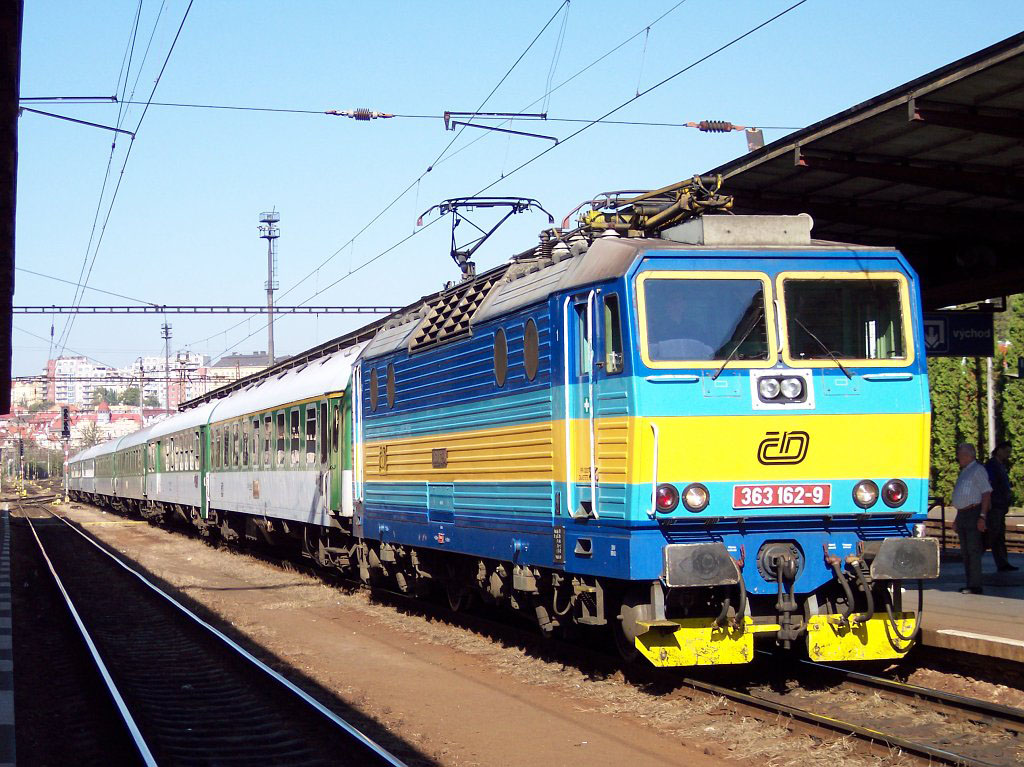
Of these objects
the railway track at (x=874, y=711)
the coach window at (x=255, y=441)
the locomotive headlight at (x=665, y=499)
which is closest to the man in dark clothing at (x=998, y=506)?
the railway track at (x=874, y=711)

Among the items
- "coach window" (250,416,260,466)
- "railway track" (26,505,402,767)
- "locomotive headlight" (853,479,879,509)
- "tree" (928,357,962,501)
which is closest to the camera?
"railway track" (26,505,402,767)

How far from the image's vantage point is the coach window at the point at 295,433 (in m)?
21.3

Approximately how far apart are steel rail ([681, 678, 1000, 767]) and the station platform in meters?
1.56

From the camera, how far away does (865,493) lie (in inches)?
368

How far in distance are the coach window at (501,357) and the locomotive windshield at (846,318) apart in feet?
9.38

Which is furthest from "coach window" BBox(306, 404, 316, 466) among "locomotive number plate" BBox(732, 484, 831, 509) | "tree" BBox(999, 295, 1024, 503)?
"tree" BBox(999, 295, 1024, 503)

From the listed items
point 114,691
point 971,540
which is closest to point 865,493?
point 971,540

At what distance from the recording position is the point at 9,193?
51.1ft

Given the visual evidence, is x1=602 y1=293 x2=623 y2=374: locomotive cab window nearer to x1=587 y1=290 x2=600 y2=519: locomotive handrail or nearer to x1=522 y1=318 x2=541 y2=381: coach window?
x1=587 y1=290 x2=600 y2=519: locomotive handrail

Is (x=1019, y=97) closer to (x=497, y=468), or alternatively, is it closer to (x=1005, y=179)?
(x=1005, y=179)

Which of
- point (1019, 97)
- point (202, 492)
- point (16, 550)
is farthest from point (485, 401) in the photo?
point (16, 550)

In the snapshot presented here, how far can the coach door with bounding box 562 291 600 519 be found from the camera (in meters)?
9.69

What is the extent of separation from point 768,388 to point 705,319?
69 cm

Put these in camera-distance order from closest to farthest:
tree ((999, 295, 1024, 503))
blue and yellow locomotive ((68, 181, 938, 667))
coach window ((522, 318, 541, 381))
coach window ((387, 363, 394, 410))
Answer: blue and yellow locomotive ((68, 181, 938, 667)) → coach window ((522, 318, 541, 381)) → coach window ((387, 363, 394, 410)) → tree ((999, 295, 1024, 503))
